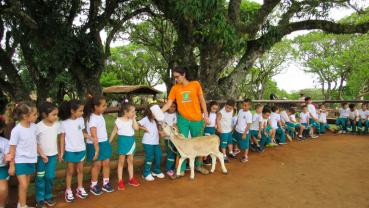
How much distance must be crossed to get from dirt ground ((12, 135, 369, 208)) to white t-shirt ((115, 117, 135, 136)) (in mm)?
858

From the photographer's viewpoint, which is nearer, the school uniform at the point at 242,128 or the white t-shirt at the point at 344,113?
the school uniform at the point at 242,128

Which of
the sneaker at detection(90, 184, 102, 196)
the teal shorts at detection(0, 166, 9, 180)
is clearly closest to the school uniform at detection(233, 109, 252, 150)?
the sneaker at detection(90, 184, 102, 196)

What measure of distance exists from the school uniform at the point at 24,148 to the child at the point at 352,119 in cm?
1065

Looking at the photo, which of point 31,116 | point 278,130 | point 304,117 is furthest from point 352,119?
point 31,116

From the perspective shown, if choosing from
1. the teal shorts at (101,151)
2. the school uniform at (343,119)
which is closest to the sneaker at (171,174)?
the teal shorts at (101,151)

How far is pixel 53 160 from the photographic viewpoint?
4348 millimetres

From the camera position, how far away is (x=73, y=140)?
454 cm

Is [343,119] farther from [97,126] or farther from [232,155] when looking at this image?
[97,126]

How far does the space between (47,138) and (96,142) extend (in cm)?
69

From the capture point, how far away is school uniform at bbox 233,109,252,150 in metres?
7.01

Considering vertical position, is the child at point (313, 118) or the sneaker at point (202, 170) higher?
the child at point (313, 118)

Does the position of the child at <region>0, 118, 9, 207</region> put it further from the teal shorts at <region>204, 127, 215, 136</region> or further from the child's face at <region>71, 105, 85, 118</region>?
the teal shorts at <region>204, 127, 215, 136</region>

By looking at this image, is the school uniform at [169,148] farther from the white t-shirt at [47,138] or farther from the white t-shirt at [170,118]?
the white t-shirt at [47,138]

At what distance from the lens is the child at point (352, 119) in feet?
37.0
